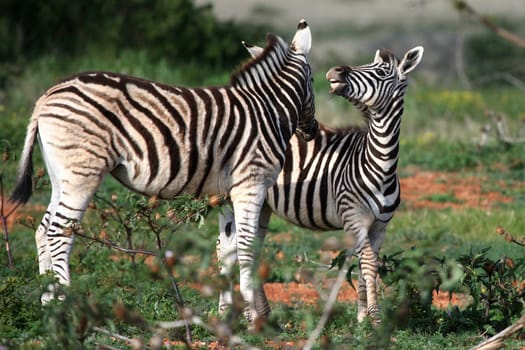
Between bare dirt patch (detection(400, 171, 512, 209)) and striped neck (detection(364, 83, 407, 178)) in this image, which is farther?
bare dirt patch (detection(400, 171, 512, 209))

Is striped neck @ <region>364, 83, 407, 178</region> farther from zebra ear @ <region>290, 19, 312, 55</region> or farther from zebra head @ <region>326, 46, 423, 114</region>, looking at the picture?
zebra ear @ <region>290, 19, 312, 55</region>

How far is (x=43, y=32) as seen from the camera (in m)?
21.7

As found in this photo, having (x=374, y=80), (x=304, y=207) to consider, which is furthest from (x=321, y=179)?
(x=374, y=80)

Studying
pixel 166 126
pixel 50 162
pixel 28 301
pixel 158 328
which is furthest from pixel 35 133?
pixel 158 328

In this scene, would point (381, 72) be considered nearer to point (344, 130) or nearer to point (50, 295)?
point (344, 130)

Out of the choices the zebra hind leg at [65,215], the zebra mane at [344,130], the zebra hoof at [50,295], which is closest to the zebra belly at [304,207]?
the zebra mane at [344,130]

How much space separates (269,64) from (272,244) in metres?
3.46

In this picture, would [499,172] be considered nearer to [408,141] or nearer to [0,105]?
[408,141]

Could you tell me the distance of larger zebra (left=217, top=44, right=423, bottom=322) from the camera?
284 inches

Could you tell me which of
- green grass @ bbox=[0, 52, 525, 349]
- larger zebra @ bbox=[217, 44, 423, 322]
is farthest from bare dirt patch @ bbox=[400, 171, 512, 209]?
larger zebra @ bbox=[217, 44, 423, 322]

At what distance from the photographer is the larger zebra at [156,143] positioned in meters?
6.46

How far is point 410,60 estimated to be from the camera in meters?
7.51

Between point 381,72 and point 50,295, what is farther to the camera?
point 381,72

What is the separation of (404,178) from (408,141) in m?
2.07
